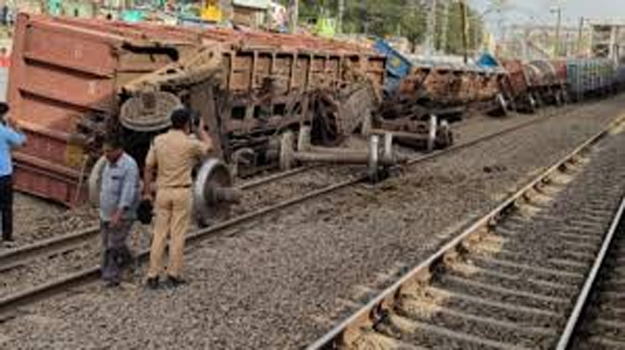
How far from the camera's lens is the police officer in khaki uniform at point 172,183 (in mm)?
8289

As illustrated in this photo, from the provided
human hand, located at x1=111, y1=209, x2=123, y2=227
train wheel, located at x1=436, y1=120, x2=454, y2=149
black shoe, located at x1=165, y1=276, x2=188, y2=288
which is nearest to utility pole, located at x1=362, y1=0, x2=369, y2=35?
train wheel, located at x1=436, y1=120, x2=454, y2=149

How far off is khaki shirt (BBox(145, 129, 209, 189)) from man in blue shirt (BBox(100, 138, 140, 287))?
0.23m

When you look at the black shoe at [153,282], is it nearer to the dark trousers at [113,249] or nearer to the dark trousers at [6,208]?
the dark trousers at [113,249]

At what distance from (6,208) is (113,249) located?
7.92 feet

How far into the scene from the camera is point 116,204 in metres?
8.38

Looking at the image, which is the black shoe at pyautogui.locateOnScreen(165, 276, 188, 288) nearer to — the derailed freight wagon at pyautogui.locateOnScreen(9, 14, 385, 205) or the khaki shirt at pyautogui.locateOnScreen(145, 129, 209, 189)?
the khaki shirt at pyautogui.locateOnScreen(145, 129, 209, 189)

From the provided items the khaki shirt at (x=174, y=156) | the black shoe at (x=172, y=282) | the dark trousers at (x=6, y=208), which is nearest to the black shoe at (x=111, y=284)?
the black shoe at (x=172, y=282)

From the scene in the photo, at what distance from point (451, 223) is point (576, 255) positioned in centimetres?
208

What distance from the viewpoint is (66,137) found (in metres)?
12.2

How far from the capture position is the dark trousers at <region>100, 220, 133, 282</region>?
27.5ft

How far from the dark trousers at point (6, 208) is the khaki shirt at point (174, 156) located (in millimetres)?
2656

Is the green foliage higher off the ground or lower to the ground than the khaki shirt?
higher

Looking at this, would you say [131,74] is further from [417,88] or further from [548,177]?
[417,88]

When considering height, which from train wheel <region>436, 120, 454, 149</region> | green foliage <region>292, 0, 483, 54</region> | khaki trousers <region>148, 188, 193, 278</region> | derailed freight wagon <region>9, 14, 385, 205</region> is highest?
green foliage <region>292, 0, 483, 54</region>
